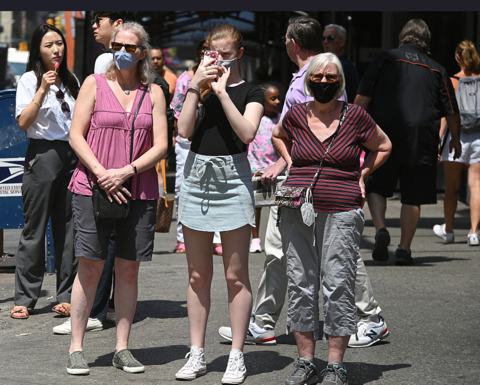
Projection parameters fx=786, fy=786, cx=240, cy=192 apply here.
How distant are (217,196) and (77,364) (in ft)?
3.98

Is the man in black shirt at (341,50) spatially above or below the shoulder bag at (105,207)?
above

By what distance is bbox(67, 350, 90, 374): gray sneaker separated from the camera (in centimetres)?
434

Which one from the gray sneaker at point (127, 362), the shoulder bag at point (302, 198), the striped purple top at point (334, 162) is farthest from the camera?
the gray sneaker at point (127, 362)

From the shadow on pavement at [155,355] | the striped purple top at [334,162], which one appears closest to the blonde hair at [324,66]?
the striped purple top at [334,162]

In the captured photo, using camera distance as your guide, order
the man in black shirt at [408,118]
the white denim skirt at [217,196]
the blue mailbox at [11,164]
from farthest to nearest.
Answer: the man in black shirt at [408,118] < the blue mailbox at [11,164] < the white denim skirt at [217,196]

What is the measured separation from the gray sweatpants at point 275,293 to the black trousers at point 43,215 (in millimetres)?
1525

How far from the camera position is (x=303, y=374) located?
4176 millimetres

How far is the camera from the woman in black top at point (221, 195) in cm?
428

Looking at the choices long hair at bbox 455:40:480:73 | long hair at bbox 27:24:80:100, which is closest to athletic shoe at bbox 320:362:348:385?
long hair at bbox 27:24:80:100

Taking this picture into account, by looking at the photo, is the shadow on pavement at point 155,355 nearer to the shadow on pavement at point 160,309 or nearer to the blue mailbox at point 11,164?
the shadow on pavement at point 160,309

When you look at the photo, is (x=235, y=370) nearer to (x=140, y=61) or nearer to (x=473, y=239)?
(x=140, y=61)

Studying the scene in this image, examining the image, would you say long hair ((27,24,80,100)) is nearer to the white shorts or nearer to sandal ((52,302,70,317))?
sandal ((52,302,70,317))

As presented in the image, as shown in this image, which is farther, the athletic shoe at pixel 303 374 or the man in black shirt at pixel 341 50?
the man in black shirt at pixel 341 50

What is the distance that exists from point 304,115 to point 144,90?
3.15 feet
